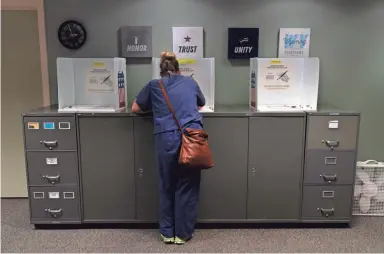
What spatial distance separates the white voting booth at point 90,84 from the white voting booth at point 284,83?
111 cm

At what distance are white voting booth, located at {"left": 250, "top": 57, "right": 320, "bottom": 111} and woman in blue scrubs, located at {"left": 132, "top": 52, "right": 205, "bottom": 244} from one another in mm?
566

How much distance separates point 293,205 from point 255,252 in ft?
1.83

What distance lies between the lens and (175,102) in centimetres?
249

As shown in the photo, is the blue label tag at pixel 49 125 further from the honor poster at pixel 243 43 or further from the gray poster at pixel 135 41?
the honor poster at pixel 243 43

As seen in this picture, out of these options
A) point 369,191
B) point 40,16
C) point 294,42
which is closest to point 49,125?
point 40,16

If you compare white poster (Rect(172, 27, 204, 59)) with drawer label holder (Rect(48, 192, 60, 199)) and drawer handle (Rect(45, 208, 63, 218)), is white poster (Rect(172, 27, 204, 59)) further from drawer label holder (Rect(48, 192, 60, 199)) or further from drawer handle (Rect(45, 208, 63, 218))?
drawer handle (Rect(45, 208, 63, 218))

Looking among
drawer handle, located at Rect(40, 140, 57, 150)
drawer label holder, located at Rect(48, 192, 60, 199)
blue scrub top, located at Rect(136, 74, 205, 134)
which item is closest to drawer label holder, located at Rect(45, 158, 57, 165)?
drawer handle, located at Rect(40, 140, 57, 150)

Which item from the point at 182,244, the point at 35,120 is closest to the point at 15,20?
the point at 35,120

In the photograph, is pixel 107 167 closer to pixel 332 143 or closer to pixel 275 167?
pixel 275 167

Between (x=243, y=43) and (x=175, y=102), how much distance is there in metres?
1.02

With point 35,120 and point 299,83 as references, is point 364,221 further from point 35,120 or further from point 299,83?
point 35,120

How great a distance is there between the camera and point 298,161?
9.21 ft

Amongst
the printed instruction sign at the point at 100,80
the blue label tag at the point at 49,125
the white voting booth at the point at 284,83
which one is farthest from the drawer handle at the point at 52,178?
the white voting booth at the point at 284,83

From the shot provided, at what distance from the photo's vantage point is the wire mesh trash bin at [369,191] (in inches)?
122
